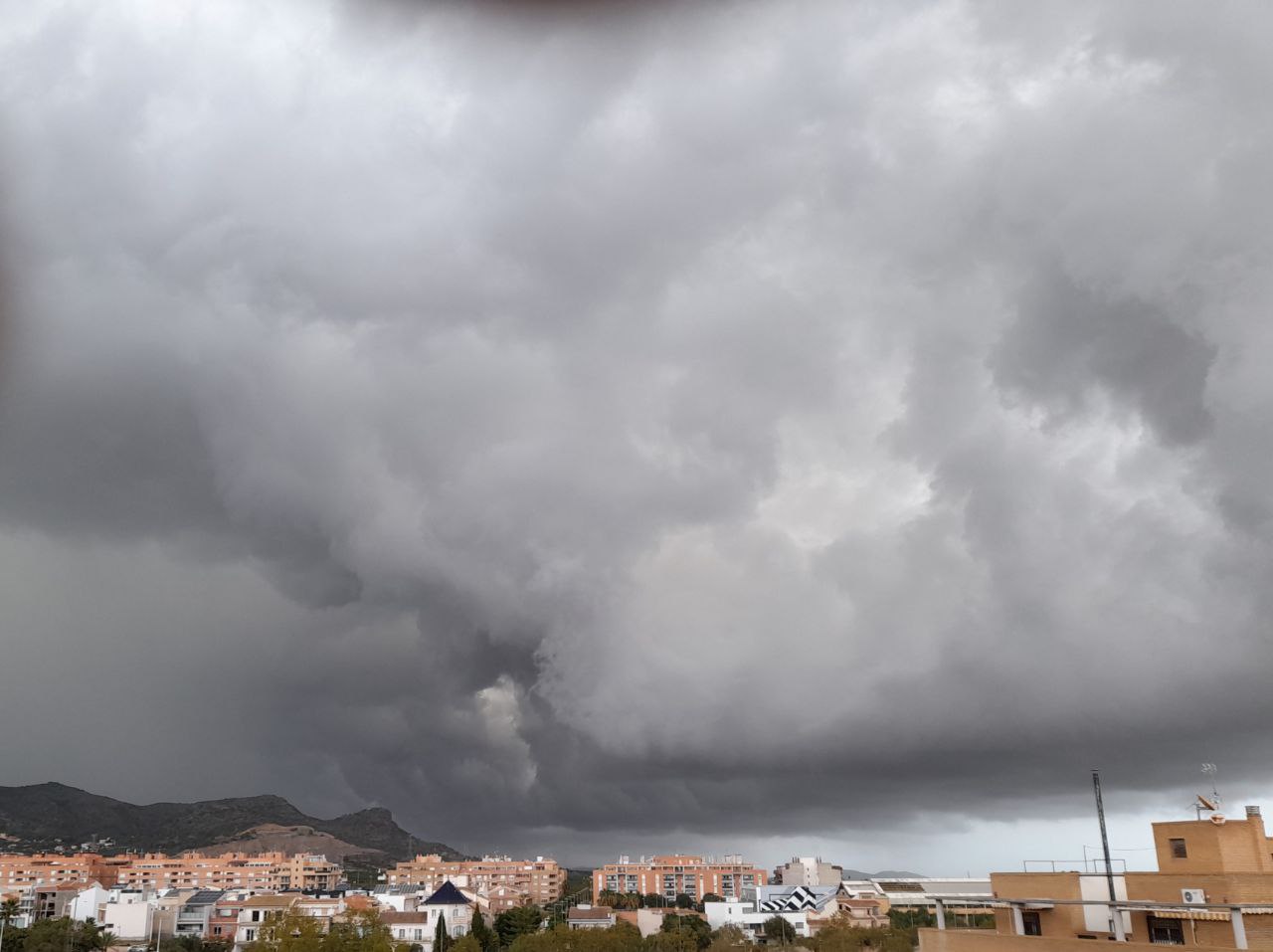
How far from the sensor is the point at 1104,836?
1773 cm

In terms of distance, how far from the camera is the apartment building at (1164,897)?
597 inches

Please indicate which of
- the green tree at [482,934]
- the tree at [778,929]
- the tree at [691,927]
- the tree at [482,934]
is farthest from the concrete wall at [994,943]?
the tree at [778,929]

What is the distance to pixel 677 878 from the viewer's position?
366ft

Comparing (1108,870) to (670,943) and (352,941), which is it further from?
(670,943)

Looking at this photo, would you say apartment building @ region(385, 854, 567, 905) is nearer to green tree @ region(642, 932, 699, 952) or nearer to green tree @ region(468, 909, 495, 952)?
green tree @ region(468, 909, 495, 952)

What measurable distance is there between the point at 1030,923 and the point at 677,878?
3920 inches

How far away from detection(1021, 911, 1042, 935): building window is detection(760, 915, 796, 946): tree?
157ft

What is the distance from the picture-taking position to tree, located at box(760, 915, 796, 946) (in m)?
64.1

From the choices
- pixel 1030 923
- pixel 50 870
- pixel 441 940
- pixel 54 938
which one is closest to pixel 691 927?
pixel 441 940

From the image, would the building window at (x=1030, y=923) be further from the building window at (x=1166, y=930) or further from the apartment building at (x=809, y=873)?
the apartment building at (x=809, y=873)

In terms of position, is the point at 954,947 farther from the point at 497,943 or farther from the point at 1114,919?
the point at 497,943

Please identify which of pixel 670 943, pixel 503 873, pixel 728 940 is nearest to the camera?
pixel 670 943

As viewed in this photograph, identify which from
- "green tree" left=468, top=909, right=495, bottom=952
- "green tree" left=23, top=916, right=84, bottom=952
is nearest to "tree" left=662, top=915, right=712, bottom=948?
"green tree" left=468, top=909, right=495, bottom=952

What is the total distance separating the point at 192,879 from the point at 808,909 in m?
64.7
